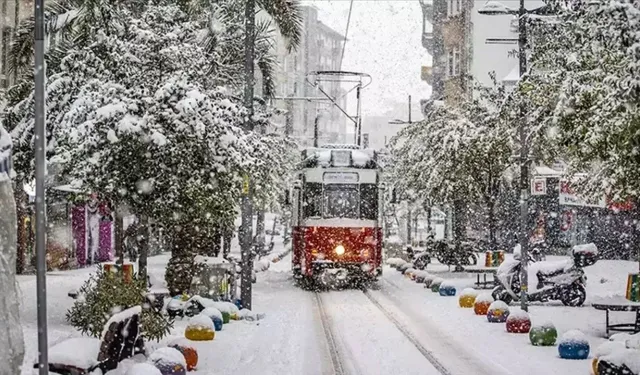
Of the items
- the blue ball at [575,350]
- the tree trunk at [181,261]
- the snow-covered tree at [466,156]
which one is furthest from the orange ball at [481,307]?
the snow-covered tree at [466,156]

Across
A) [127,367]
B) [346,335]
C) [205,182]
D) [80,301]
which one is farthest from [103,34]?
[127,367]

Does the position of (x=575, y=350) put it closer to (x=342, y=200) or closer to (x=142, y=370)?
(x=142, y=370)

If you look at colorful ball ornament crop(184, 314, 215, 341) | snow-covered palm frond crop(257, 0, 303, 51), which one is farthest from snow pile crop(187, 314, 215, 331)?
snow-covered palm frond crop(257, 0, 303, 51)

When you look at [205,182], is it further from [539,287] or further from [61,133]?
[539,287]

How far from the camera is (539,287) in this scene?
23.9 m

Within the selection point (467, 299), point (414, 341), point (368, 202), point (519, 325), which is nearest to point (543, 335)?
point (519, 325)

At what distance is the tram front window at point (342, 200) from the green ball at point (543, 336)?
12499mm

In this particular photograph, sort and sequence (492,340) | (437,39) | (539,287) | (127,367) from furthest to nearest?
(437,39)
(539,287)
(492,340)
(127,367)

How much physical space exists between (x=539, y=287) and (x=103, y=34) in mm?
12221

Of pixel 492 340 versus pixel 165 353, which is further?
pixel 492 340

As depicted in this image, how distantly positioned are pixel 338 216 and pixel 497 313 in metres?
9.31

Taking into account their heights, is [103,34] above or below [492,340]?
above

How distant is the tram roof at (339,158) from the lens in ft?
94.5

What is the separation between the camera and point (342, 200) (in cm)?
2869
